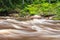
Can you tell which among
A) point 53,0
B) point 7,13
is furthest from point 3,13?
point 53,0

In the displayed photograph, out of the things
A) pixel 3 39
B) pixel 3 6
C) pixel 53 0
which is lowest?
pixel 3 39

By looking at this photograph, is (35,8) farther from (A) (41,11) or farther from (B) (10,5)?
(B) (10,5)

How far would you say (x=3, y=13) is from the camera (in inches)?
1066

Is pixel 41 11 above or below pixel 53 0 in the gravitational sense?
below

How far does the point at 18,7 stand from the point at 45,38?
2266 cm

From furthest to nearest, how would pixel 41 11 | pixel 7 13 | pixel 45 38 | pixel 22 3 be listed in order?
pixel 22 3 < pixel 7 13 < pixel 41 11 < pixel 45 38

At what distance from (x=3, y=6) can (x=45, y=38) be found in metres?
21.7

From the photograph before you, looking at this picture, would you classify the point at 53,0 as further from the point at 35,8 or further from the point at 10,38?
the point at 10,38

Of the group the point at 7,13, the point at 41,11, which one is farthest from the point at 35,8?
the point at 7,13

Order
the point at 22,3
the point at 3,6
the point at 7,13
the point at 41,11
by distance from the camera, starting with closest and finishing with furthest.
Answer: the point at 41,11 < the point at 7,13 < the point at 3,6 < the point at 22,3

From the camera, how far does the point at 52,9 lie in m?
24.0

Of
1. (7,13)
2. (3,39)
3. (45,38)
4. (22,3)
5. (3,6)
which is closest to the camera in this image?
(3,39)

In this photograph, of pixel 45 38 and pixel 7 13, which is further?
pixel 7 13

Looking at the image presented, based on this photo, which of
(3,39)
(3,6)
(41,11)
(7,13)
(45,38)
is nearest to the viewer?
(3,39)
